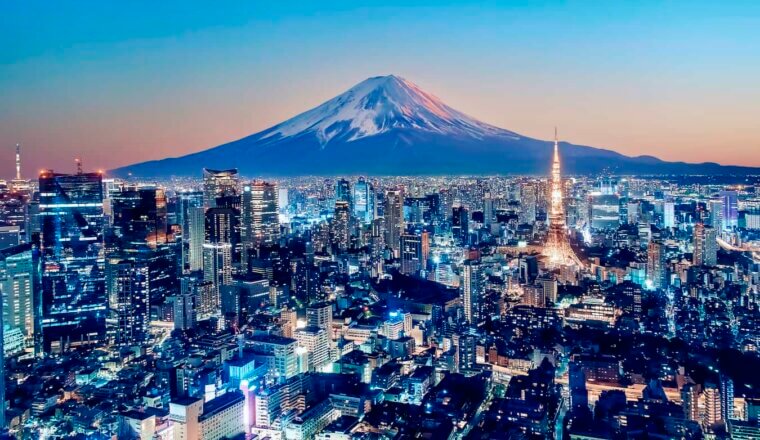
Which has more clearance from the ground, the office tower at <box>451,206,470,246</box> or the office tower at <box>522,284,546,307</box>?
the office tower at <box>451,206,470,246</box>

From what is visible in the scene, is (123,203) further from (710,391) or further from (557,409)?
(710,391)

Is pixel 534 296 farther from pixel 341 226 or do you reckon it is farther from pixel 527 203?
pixel 527 203

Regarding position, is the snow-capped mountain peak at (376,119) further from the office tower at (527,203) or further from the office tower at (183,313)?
the office tower at (183,313)

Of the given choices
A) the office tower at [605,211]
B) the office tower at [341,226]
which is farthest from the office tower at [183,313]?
the office tower at [605,211]

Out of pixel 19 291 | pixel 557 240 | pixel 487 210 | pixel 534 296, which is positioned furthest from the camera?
pixel 487 210

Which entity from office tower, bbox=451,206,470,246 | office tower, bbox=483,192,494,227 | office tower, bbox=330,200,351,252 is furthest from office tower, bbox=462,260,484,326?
office tower, bbox=483,192,494,227

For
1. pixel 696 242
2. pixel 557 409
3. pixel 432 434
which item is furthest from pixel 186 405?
pixel 696 242

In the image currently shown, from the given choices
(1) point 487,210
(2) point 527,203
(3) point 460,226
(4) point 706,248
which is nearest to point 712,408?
(4) point 706,248

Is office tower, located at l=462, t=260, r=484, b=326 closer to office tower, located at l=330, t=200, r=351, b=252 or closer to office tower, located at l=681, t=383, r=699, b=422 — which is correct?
office tower, located at l=681, t=383, r=699, b=422
